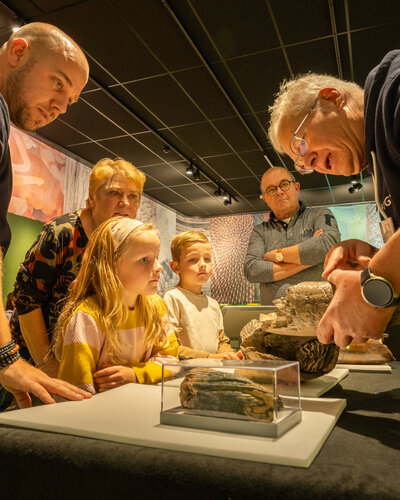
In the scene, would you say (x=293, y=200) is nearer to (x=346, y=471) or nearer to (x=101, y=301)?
(x=101, y=301)

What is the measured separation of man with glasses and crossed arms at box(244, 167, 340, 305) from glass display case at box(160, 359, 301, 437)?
67.3 inches

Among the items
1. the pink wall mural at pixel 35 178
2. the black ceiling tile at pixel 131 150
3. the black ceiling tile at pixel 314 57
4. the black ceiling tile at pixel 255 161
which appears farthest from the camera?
the black ceiling tile at pixel 255 161

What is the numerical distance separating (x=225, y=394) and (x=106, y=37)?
4.08m

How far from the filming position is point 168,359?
1.38 m

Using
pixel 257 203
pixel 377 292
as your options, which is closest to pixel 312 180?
pixel 257 203

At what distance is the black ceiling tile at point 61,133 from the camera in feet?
18.5

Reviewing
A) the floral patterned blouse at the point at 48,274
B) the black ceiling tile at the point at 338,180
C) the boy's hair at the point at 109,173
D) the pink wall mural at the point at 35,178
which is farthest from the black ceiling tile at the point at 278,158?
the floral patterned blouse at the point at 48,274

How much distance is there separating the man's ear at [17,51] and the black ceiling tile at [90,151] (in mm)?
4843

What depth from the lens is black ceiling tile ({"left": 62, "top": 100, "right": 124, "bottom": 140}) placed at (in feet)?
17.4

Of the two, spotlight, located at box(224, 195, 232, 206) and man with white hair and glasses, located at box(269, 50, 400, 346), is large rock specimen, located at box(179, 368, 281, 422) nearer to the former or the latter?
man with white hair and glasses, located at box(269, 50, 400, 346)

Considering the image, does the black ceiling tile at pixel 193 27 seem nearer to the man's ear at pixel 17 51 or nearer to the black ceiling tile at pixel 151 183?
the man's ear at pixel 17 51

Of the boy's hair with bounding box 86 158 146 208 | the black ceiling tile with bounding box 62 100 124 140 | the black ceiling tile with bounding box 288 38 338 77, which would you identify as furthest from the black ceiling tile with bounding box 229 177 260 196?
the boy's hair with bounding box 86 158 146 208

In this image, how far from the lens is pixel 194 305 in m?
2.37

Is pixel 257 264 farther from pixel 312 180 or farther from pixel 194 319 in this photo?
pixel 312 180
